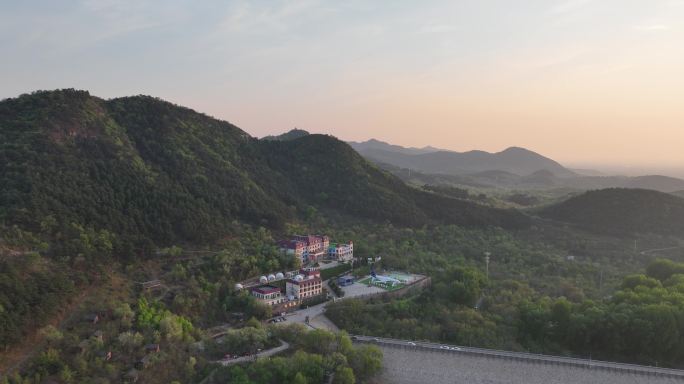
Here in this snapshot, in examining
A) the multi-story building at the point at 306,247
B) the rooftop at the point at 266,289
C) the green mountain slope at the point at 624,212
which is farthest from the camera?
the green mountain slope at the point at 624,212

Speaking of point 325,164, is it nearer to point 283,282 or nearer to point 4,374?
point 283,282

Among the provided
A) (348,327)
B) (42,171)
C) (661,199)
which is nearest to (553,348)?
(348,327)

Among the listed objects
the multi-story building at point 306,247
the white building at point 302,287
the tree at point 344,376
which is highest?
the multi-story building at point 306,247

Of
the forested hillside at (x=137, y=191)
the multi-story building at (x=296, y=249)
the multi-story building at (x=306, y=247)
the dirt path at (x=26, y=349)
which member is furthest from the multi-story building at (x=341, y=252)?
the dirt path at (x=26, y=349)

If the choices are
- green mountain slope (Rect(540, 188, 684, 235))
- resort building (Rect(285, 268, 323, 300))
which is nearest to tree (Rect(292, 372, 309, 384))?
resort building (Rect(285, 268, 323, 300))

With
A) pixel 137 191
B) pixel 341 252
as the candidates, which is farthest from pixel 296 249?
pixel 137 191

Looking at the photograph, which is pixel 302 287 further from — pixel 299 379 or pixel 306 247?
pixel 299 379

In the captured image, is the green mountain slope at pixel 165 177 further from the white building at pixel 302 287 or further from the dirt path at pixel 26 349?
the white building at pixel 302 287

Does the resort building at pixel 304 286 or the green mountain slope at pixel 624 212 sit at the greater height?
the green mountain slope at pixel 624 212
